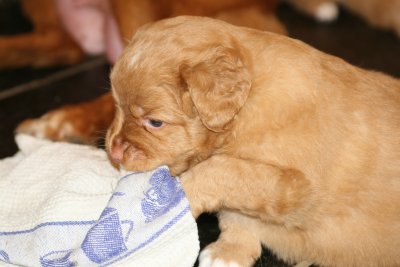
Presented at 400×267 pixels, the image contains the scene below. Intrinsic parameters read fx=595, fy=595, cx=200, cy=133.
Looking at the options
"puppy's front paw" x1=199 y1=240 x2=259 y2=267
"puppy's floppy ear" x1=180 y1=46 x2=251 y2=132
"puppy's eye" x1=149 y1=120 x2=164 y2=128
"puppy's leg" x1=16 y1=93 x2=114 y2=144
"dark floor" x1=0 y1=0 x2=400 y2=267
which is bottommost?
"dark floor" x1=0 y1=0 x2=400 y2=267

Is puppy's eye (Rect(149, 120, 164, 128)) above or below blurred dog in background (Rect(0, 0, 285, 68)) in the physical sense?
above

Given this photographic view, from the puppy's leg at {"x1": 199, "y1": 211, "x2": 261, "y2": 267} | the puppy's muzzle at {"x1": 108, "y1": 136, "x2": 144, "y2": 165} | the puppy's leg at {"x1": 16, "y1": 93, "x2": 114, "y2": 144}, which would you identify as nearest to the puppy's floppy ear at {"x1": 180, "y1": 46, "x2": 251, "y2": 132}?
the puppy's muzzle at {"x1": 108, "y1": 136, "x2": 144, "y2": 165}

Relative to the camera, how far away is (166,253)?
157cm

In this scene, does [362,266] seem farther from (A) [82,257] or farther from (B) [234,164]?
(A) [82,257]

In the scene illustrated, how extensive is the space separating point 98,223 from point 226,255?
0.47m

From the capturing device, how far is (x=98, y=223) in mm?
1549

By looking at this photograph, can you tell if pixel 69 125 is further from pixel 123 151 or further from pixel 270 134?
pixel 270 134

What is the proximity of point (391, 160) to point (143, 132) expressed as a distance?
696 millimetres

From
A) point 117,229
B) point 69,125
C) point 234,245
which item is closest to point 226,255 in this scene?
point 234,245

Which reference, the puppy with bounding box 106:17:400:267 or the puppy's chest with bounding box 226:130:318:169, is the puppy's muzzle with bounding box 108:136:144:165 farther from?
the puppy's chest with bounding box 226:130:318:169

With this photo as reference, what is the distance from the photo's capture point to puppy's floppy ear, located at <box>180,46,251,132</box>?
1518 millimetres

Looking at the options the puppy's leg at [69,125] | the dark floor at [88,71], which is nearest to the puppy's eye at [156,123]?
the puppy's leg at [69,125]

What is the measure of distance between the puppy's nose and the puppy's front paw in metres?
0.42

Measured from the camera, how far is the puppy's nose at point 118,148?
167 centimetres
